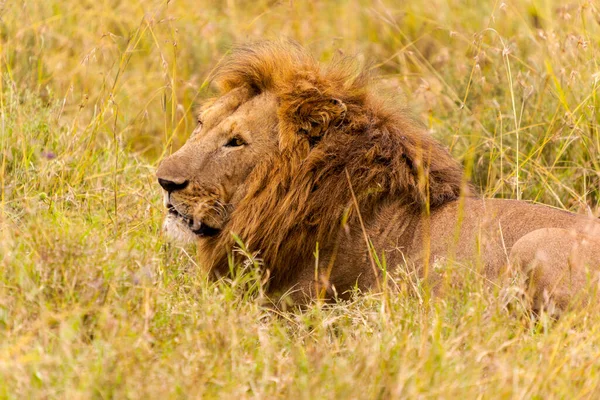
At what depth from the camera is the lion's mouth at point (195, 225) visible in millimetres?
4453

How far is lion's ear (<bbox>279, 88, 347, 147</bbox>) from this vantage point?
4.49 m

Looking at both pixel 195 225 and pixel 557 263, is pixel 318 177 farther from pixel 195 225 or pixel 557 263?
pixel 557 263

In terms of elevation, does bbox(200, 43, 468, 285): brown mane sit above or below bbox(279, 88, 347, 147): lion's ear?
below

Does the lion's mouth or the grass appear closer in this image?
the grass

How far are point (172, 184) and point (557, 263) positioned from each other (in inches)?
65.5

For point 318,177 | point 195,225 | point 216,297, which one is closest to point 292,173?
point 318,177

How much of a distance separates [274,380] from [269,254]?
134 centimetres

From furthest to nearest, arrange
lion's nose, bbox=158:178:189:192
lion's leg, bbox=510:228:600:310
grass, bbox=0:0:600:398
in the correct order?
lion's nose, bbox=158:178:189:192
lion's leg, bbox=510:228:600:310
grass, bbox=0:0:600:398

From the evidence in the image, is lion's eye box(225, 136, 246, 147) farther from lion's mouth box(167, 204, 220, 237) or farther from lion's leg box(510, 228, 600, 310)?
lion's leg box(510, 228, 600, 310)

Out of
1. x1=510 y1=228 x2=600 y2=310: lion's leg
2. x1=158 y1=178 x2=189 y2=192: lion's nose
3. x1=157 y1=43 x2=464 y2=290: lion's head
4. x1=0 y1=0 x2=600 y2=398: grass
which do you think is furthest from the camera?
x1=157 y1=43 x2=464 y2=290: lion's head

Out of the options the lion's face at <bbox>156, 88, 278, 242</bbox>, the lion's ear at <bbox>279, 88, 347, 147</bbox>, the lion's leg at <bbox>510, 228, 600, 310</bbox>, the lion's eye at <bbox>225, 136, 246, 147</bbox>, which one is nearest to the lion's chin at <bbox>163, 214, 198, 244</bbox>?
the lion's face at <bbox>156, 88, 278, 242</bbox>

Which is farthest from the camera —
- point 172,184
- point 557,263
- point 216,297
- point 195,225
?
point 195,225

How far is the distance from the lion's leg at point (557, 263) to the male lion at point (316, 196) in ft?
0.69

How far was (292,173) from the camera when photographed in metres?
4.48
